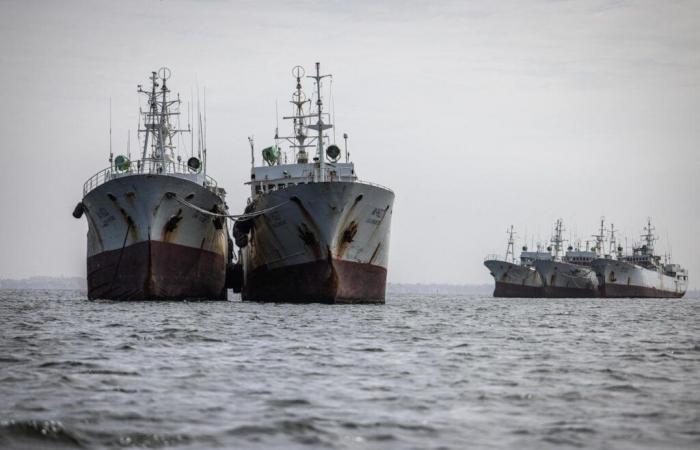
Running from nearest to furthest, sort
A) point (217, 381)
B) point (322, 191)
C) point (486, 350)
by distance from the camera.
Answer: point (217, 381), point (486, 350), point (322, 191)

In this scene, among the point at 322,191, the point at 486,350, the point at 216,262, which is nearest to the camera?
the point at 486,350

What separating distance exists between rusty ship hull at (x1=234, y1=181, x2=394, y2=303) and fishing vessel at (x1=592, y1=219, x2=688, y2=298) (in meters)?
72.6

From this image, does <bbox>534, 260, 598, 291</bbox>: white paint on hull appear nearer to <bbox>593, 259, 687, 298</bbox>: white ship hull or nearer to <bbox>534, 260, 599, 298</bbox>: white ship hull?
<bbox>534, 260, 599, 298</bbox>: white ship hull

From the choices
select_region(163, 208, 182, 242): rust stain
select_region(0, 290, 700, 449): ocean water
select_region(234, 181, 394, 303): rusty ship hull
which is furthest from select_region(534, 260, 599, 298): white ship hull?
select_region(0, 290, 700, 449): ocean water

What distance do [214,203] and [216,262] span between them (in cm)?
504

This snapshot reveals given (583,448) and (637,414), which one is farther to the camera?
(637,414)

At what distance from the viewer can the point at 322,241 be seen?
40.0 m

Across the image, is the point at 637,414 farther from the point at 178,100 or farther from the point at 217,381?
the point at 178,100

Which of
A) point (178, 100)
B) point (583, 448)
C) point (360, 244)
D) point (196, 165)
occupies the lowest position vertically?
point (583, 448)

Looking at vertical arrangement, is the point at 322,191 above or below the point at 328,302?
above

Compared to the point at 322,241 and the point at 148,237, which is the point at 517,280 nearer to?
the point at 322,241

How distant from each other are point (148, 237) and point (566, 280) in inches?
3045

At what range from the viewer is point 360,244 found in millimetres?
41969

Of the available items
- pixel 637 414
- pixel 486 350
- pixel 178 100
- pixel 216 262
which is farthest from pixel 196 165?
pixel 637 414
